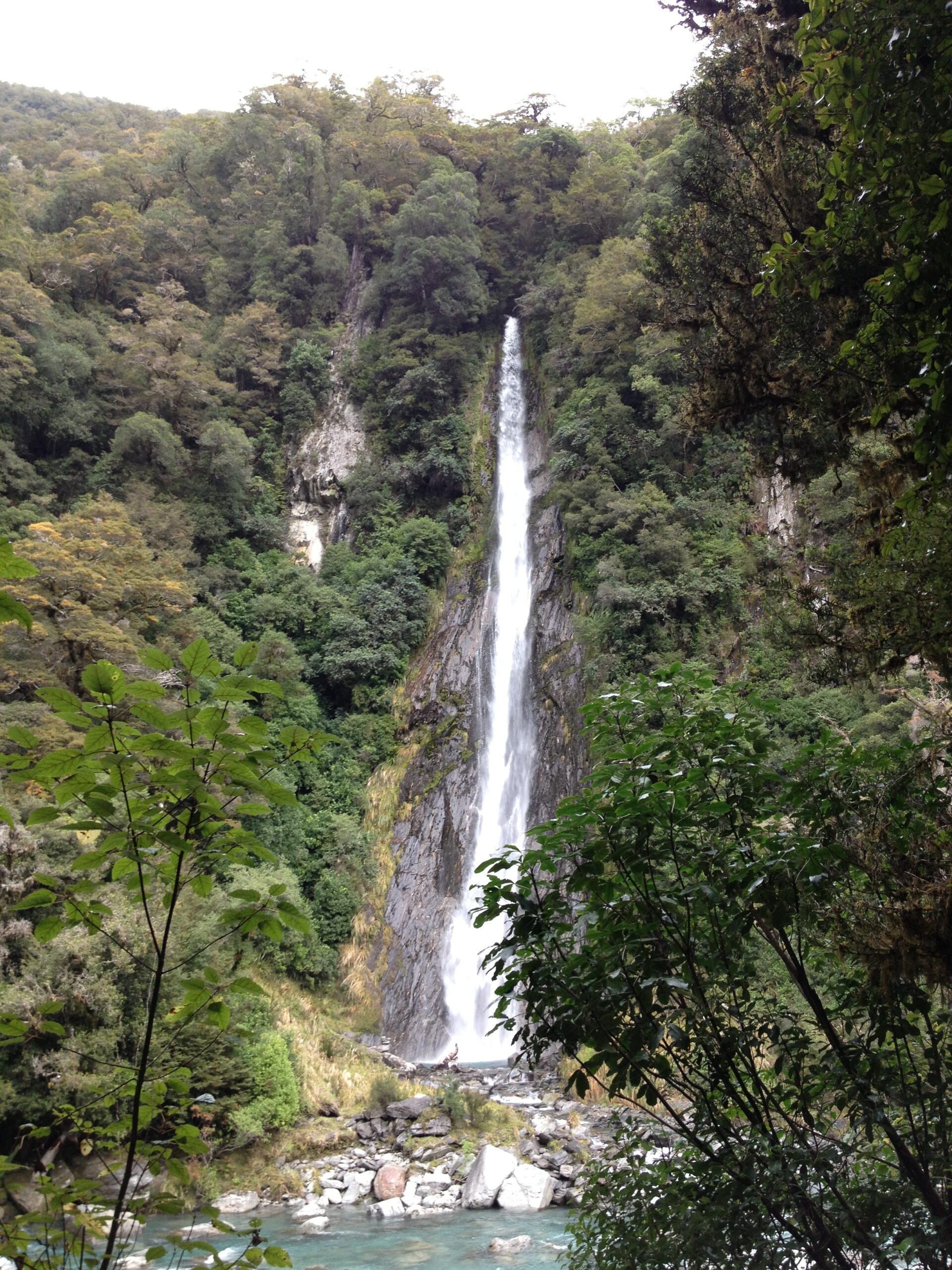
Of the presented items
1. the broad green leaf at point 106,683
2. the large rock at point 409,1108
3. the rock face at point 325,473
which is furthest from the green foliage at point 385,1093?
the rock face at point 325,473

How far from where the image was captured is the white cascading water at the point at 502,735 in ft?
49.8

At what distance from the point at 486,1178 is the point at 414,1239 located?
112cm

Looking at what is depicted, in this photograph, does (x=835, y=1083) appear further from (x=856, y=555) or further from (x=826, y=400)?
(x=826, y=400)


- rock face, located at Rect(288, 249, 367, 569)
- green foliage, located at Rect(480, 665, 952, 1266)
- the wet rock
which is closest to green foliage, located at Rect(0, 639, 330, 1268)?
green foliage, located at Rect(480, 665, 952, 1266)

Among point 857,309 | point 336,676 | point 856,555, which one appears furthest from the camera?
point 336,676

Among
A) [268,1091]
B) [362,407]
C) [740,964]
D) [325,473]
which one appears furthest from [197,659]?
[362,407]

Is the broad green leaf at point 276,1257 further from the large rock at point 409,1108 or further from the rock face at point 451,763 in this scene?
the rock face at point 451,763

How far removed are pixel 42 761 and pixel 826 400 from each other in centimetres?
450

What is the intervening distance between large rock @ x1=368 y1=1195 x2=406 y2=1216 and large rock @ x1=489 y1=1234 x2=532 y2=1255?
1395 mm

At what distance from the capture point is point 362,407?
26547 millimetres

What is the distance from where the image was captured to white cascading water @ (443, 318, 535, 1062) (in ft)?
49.8

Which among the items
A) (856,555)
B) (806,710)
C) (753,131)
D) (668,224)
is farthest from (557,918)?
(806,710)

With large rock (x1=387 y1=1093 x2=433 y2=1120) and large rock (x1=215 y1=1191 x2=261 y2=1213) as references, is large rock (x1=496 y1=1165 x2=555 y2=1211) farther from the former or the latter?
large rock (x1=215 y1=1191 x2=261 y2=1213)

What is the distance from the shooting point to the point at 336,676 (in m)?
19.5
